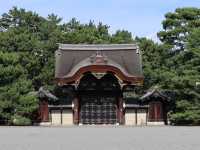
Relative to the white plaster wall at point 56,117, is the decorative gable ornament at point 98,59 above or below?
above

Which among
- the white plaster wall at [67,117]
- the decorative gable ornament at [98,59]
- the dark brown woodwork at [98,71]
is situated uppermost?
the decorative gable ornament at [98,59]

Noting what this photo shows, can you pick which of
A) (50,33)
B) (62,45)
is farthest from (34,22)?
(62,45)

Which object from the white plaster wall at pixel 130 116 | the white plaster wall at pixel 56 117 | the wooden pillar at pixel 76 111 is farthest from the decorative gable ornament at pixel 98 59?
the white plaster wall at pixel 56 117

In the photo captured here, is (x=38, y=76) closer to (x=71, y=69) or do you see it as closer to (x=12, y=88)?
(x=71, y=69)

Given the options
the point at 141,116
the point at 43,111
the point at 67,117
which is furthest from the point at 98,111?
the point at 43,111

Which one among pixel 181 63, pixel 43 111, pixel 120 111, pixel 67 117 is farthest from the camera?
pixel 43 111

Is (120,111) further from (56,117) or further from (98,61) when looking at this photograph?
(56,117)

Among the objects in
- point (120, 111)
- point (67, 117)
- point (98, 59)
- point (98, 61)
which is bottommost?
point (67, 117)

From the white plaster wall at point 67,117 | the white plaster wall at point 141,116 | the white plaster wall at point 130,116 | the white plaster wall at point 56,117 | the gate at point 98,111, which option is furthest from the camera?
the white plaster wall at point 141,116

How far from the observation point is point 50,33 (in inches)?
1654

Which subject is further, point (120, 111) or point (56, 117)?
point (56, 117)

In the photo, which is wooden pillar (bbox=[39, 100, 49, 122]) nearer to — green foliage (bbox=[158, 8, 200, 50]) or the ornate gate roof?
the ornate gate roof

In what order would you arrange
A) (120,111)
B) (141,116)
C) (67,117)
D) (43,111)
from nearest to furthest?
(120,111) < (67,117) < (43,111) < (141,116)

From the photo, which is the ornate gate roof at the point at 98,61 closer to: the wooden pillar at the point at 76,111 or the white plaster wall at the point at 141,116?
the wooden pillar at the point at 76,111
